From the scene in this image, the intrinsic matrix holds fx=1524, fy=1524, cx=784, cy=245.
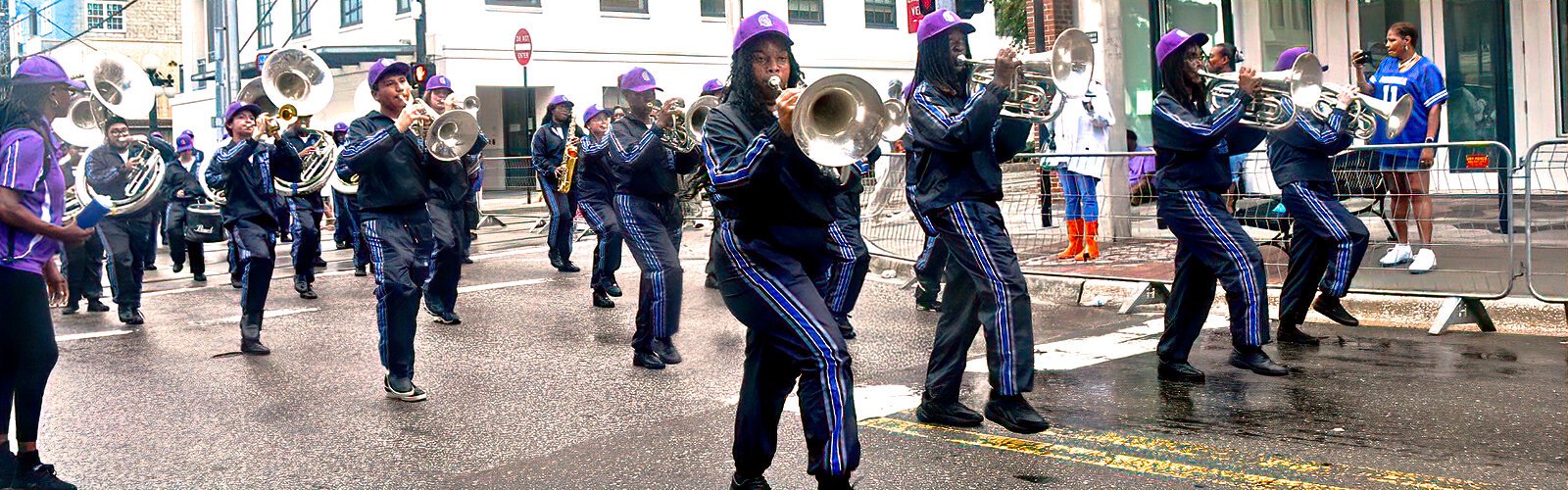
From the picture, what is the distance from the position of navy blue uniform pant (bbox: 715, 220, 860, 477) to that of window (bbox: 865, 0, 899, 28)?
3348 centimetres

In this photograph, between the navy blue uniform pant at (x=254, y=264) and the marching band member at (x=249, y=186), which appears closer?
the navy blue uniform pant at (x=254, y=264)

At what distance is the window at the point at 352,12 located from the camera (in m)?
33.6

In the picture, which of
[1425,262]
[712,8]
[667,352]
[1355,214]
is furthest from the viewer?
[712,8]

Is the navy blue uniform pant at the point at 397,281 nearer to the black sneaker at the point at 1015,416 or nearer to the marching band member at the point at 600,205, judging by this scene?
the marching band member at the point at 600,205

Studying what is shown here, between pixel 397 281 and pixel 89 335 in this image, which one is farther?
pixel 89 335

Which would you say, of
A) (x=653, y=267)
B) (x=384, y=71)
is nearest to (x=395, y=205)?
(x=384, y=71)

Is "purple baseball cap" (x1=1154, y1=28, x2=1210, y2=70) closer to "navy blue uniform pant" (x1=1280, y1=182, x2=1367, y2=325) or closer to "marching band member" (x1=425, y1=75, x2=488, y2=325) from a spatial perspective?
"navy blue uniform pant" (x1=1280, y1=182, x2=1367, y2=325)

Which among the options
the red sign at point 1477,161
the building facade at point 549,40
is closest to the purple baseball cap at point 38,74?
the red sign at point 1477,161

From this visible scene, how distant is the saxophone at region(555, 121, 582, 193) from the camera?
44.2 ft

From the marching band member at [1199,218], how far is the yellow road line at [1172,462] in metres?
1.49

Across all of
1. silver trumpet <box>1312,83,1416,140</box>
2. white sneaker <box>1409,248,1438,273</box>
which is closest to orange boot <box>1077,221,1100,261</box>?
white sneaker <box>1409,248,1438,273</box>

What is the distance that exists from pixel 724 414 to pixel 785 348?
2.01m

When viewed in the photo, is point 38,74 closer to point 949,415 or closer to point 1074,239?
point 949,415

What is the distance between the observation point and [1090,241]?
11422 millimetres
